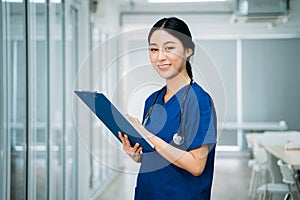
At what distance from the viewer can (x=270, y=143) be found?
477 cm

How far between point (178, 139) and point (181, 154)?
2.3 inches

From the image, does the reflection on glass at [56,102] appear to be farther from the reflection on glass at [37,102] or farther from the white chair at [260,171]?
the white chair at [260,171]

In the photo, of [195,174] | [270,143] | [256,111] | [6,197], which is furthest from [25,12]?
[256,111]

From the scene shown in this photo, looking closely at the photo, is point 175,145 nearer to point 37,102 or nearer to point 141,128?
point 141,128

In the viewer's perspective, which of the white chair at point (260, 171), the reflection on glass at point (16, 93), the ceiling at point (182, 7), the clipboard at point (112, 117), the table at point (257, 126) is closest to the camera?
the clipboard at point (112, 117)

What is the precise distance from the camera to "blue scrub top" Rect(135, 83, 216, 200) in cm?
159

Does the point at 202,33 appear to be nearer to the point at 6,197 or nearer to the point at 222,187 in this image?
the point at 222,187

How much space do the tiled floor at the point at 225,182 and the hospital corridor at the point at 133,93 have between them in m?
0.02

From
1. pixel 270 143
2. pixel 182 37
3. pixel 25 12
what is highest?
pixel 25 12

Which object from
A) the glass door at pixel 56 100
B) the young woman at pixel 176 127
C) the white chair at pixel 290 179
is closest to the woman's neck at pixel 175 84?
the young woman at pixel 176 127

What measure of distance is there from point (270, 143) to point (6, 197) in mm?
3043

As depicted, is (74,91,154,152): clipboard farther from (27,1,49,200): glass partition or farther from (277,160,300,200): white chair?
(277,160,300,200): white chair

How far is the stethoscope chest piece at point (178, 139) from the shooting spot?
1567mm

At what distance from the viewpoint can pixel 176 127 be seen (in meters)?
1.59
